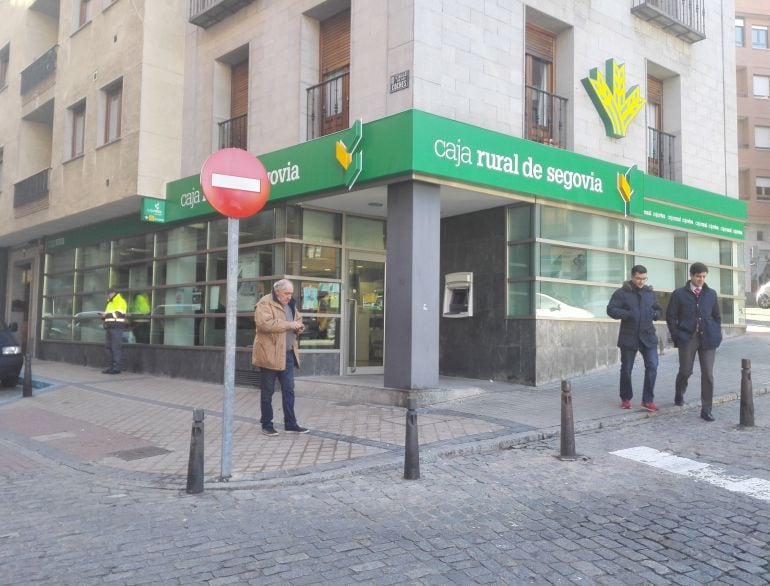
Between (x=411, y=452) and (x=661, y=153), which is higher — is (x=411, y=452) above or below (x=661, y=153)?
below

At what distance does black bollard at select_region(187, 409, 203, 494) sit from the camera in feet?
17.3

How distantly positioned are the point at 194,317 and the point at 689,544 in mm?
10875

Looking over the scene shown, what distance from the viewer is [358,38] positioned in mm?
10125

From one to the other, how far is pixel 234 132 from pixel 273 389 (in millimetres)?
7382

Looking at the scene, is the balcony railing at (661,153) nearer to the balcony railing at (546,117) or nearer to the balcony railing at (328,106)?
the balcony railing at (546,117)

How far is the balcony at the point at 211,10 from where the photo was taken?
12469 mm

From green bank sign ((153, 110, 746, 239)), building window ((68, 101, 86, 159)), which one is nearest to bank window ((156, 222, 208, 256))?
green bank sign ((153, 110, 746, 239))

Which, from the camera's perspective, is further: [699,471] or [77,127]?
[77,127]

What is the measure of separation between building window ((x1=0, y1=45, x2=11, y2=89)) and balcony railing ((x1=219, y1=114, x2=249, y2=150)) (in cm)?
1133

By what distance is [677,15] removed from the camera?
44.7 ft

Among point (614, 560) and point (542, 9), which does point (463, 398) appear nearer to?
point (614, 560)

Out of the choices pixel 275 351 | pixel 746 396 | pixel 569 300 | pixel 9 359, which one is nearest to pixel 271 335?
pixel 275 351

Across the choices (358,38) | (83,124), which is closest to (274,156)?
(358,38)

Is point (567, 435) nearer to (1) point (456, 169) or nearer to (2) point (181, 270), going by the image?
(1) point (456, 169)
